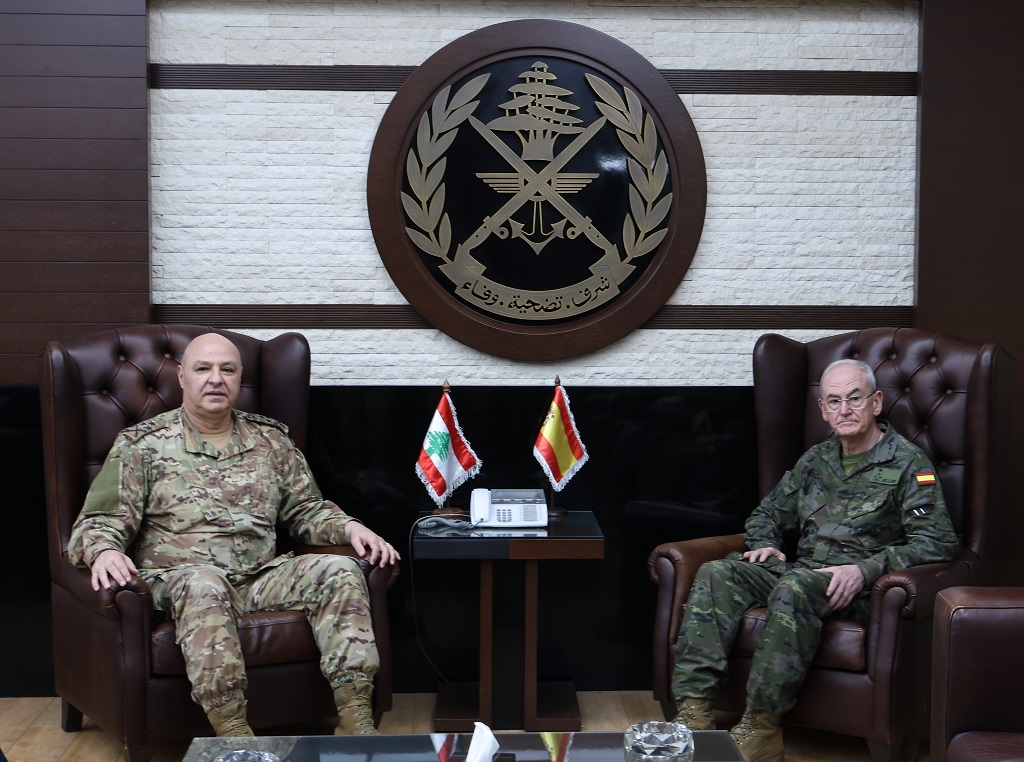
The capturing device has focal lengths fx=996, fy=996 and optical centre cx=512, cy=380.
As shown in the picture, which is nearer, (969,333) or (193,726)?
(193,726)

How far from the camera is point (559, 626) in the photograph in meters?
3.63

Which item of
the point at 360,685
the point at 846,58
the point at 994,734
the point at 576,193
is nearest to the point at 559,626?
the point at 360,685

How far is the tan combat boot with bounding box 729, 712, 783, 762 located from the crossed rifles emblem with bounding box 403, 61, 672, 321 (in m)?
1.53

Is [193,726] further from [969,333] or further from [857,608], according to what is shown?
[969,333]

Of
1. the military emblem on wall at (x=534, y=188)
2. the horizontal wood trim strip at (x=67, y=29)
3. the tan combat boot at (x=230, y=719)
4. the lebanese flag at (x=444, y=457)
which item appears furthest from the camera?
the military emblem on wall at (x=534, y=188)

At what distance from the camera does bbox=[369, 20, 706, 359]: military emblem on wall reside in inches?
140

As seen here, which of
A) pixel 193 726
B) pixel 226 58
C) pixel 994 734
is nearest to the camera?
pixel 994 734

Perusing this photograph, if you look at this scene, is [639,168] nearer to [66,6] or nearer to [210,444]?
[210,444]

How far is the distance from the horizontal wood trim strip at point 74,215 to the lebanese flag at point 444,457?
1265 millimetres

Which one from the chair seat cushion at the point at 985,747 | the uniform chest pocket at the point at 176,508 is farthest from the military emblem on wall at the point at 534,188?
the chair seat cushion at the point at 985,747

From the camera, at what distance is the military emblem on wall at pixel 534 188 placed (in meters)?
3.56

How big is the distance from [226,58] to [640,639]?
2.58m

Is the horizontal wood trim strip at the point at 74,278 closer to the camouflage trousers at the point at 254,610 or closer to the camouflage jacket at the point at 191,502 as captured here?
the camouflage jacket at the point at 191,502

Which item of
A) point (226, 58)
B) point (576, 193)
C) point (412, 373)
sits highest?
point (226, 58)
